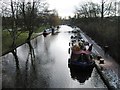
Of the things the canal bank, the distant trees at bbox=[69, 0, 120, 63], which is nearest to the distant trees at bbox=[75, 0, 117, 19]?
the distant trees at bbox=[69, 0, 120, 63]

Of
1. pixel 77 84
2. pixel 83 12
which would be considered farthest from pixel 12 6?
pixel 83 12

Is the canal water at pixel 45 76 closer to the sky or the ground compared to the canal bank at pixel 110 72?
closer to the ground

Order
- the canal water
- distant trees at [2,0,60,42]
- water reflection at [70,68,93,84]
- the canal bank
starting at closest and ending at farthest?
the canal bank, the canal water, water reflection at [70,68,93,84], distant trees at [2,0,60,42]

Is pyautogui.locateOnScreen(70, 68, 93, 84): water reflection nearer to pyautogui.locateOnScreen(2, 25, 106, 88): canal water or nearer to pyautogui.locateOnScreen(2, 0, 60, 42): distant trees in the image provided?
pyautogui.locateOnScreen(2, 25, 106, 88): canal water

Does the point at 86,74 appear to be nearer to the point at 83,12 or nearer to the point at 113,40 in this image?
the point at 113,40

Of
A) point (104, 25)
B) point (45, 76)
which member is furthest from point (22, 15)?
point (45, 76)

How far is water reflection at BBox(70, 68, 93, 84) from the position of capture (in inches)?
742

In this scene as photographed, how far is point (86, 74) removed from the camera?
66.4ft

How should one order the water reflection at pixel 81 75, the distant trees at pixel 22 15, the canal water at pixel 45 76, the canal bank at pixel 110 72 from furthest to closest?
the distant trees at pixel 22 15
the water reflection at pixel 81 75
the canal water at pixel 45 76
the canal bank at pixel 110 72

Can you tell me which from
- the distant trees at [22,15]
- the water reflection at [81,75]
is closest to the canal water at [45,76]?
the water reflection at [81,75]

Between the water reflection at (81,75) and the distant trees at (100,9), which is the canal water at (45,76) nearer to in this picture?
the water reflection at (81,75)

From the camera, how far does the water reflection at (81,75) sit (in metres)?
18.9

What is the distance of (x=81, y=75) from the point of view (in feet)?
65.6

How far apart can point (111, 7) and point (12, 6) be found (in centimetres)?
2337
